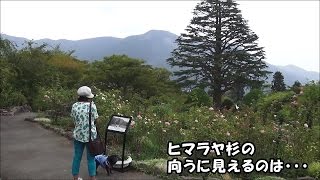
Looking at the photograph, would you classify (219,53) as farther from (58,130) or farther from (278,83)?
(58,130)

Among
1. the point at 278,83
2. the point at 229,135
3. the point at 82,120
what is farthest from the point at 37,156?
the point at 278,83

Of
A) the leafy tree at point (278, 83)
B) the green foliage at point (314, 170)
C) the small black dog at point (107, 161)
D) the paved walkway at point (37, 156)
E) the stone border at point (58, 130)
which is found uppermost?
the leafy tree at point (278, 83)

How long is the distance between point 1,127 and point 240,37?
1094 inches

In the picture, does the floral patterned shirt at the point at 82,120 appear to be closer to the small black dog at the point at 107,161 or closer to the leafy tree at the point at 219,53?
the small black dog at the point at 107,161

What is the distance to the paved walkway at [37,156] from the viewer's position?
25.7ft

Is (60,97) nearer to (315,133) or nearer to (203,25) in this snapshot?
(315,133)

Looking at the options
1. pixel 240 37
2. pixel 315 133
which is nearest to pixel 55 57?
pixel 240 37

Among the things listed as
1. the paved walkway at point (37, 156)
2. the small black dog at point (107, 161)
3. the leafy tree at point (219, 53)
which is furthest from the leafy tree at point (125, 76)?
the small black dog at point (107, 161)

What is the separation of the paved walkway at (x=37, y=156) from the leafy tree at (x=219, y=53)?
82.4ft

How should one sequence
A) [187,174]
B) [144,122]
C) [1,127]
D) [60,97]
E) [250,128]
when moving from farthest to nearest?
[60,97] → [1,127] → [144,122] → [250,128] → [187,174]

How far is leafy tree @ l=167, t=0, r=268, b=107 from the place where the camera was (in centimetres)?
3706

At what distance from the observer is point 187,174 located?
7430 mm

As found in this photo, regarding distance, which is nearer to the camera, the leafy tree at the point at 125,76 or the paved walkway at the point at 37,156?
the paved walkway at the point at 37,156

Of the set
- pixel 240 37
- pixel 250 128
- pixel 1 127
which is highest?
pixel 240 37
